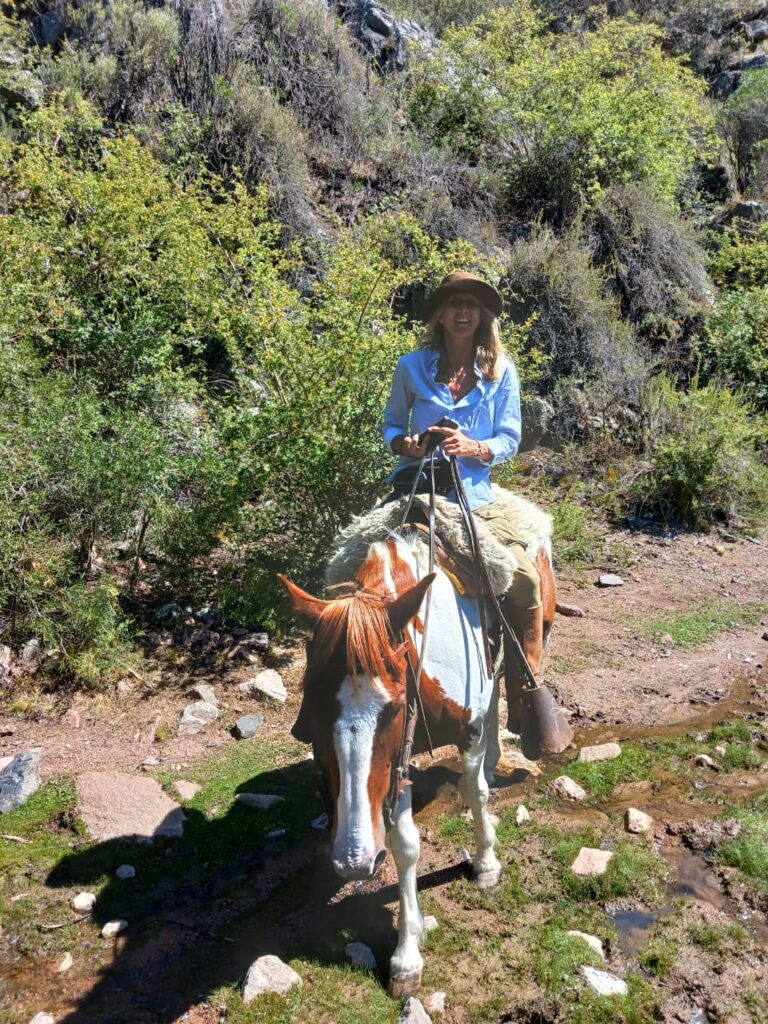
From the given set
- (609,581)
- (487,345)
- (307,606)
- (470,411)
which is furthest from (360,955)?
(609,581)

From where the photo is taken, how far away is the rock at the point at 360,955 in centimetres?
295

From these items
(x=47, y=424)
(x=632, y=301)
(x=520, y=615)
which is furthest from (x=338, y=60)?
(x=520, y=615)

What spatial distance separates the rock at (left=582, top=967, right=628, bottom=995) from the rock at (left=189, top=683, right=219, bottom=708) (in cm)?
302

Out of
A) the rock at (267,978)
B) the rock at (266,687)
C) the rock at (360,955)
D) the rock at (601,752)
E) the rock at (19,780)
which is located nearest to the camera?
the rock at (267,978)

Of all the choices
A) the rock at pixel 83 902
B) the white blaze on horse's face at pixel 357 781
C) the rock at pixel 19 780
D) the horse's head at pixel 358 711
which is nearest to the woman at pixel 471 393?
the horse's head at pixel 358 711

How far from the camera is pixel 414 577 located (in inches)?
115

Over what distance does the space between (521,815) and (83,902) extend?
7.35 feet

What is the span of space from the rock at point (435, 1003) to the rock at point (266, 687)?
2.63 meters

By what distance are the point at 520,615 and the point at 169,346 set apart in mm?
4813

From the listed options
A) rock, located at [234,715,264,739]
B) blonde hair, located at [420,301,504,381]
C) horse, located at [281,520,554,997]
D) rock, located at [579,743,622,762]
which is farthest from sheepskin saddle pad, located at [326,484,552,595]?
rock, located at [234,715,264,739]

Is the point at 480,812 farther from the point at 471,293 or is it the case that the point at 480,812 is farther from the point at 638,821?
the point at 471,293

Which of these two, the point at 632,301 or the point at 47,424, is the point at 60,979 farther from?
the point at 632,301

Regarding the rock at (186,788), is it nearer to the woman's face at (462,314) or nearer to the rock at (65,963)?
the rock at (65,963)

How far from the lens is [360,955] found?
2.98 meters
